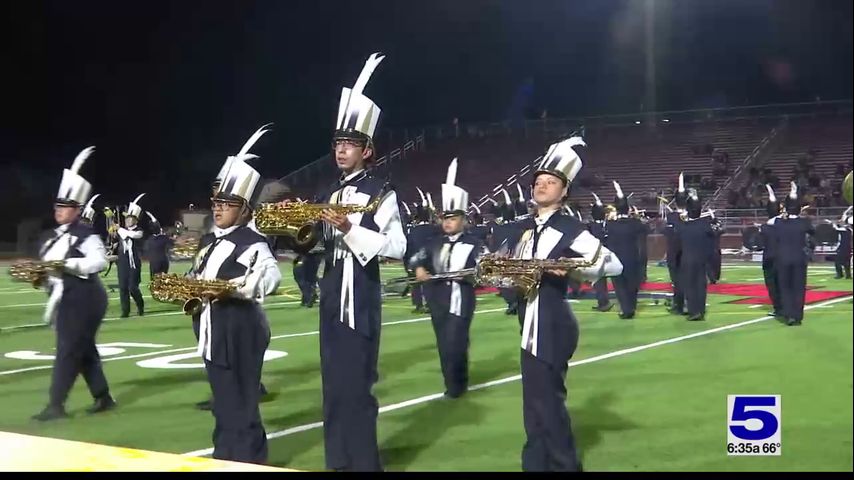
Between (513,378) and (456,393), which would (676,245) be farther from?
(456,393)

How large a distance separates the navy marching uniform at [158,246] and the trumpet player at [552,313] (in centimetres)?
174

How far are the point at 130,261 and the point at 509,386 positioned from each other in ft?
10.0

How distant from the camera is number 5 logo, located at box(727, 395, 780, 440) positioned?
3.24m

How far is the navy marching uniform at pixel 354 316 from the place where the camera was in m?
2.97

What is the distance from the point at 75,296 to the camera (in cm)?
412

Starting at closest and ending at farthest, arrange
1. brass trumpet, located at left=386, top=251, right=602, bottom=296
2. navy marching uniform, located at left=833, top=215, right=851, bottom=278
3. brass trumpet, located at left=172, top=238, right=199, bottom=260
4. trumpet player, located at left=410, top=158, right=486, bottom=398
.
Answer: brass trumpet, located at left=386, top=251, right=602, bottom=296 < navy marching uniform, located at left=833, top=215, right=851, bottom=278 < brass trumpet, located at left=172, top=238, right=199, bottom=260 < trumpet player, located at left=410, top=158, right=486, bottom=398

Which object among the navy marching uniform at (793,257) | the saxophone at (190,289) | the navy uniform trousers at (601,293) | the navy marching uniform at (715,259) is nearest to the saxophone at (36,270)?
the saxophone at (190,289)

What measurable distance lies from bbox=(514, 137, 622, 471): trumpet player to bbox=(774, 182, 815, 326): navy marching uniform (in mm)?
877

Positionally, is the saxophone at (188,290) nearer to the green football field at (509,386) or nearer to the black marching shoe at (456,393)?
the green football field at (509,386)

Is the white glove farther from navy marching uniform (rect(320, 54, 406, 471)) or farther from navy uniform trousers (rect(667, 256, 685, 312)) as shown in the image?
navy uniform trousers (rect(667, 256, 685, 312))

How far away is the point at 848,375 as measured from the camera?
10.7ft

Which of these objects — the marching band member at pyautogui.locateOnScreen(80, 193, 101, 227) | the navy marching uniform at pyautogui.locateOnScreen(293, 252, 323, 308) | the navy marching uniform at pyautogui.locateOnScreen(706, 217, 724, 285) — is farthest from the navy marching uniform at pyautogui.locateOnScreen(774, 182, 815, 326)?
the marching band member at pyautogui.locateOnScreen(80, 193, 101, 227)

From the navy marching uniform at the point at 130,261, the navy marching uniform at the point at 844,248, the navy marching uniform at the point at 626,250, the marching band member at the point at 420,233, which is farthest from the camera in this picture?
the navy marching uniform at the point at 130,261

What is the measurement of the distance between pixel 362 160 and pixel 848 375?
189cm
